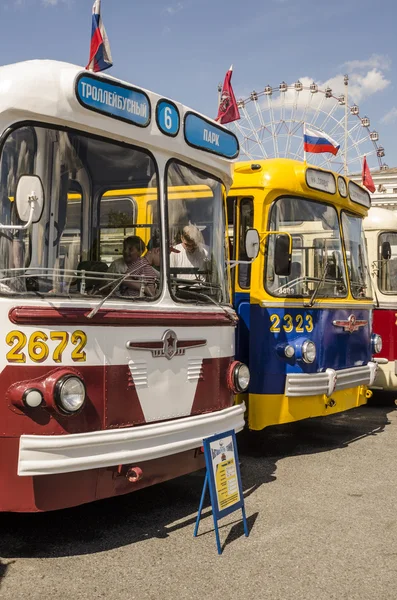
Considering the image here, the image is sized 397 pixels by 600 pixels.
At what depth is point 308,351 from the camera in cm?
711

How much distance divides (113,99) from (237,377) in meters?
2.31

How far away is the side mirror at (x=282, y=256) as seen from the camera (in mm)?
6809

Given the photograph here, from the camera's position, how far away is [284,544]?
486cm

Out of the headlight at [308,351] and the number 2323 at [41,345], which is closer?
the number 2323 at [41,345]

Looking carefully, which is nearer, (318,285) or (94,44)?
(94,44)

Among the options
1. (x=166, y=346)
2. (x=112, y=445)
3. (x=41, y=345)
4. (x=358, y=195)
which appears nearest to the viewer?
(x=41, y=345)

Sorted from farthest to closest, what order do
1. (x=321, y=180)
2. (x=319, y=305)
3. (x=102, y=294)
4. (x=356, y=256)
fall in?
(x=356, y=256) → (x=321, y=180) → (x=319, y=305) → (x=102, y=294)

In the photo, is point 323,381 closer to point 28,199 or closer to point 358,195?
point 358,195

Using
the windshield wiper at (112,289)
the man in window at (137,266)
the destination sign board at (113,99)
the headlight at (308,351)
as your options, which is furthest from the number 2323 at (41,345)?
the headlight at (308,351)

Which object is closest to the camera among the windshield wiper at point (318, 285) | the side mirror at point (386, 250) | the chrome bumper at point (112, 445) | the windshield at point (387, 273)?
the chrome bumper at point (112, 445)

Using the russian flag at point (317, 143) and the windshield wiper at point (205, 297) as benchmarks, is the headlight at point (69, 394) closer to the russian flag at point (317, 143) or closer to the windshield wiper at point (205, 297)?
the windshield wiper at point (205, 297)

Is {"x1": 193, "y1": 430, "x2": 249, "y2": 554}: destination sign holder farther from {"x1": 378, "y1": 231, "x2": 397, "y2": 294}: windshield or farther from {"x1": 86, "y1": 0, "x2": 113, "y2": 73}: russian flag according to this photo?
{"x1": 378, "y1": 231, "x2": 397, "y2": 294}: windshield

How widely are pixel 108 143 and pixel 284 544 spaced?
2.92 m

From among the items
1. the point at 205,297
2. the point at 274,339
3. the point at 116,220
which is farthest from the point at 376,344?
the point at 116,220
